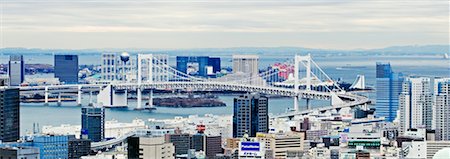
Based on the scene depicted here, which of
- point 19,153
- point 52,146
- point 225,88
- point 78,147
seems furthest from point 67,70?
point 19,153

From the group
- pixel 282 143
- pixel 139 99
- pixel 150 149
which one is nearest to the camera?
pixel 150 149

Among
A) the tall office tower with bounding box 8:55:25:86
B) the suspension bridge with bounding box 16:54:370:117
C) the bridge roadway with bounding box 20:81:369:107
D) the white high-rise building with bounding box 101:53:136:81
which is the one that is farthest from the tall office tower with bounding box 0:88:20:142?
the white high-rise building with bounding box 101:53:136:81

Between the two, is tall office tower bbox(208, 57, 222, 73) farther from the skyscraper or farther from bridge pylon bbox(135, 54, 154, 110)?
the skyscraper

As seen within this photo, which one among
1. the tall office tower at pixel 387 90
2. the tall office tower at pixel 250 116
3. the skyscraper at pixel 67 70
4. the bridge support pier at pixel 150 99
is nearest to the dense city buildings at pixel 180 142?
the tall office tower at pixel 250 116

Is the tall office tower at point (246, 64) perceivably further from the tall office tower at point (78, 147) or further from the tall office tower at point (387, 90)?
the tall office tower at point (78, 147)

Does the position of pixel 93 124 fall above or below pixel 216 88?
below

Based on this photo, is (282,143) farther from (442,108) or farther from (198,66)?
(198,66)
